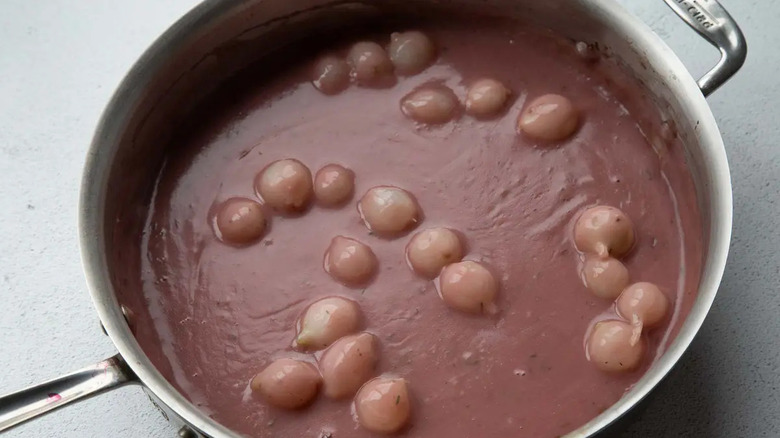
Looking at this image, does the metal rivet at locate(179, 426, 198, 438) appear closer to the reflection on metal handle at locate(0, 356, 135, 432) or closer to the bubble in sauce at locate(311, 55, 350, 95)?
the reflection on metal handle at locate(0, 356, 135, 432)

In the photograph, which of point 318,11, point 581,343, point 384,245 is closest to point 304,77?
point 318,11

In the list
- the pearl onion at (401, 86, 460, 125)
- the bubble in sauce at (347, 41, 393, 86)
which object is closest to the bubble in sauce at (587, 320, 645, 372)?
the pearl onion at (401, 86, 460, 125)

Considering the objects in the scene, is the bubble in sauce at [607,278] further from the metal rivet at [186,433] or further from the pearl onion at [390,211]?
the metal rivet at [186,433]

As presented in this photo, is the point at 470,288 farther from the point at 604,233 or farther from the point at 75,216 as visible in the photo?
the point at 75,216

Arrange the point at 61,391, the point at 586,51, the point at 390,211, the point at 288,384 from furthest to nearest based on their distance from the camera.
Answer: the point at 586,51
the point at 390,211
the point at 288,384
the point at 61,391

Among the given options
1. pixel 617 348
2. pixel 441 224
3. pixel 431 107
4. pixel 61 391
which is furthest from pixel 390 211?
pixel 61 391

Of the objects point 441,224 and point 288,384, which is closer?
point 288,384

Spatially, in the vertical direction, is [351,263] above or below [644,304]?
above

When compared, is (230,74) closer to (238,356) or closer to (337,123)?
(337,123)
